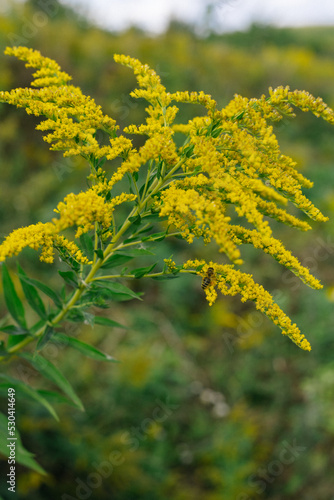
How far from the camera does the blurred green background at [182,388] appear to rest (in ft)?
11.4

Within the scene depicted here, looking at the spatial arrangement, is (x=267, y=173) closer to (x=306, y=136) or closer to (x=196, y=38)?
(x=306, y=136)

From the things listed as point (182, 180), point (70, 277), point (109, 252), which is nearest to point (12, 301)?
point (70, 277)

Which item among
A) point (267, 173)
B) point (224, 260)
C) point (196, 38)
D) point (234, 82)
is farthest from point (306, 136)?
point (267, 173)

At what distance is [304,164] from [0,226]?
24.4ft

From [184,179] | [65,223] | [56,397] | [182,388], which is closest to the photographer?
[65,223]

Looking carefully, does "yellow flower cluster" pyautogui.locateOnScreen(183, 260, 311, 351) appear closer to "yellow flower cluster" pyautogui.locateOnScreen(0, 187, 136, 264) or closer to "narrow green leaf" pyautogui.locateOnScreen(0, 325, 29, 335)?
"yellow flower cluster" pyautogui.locateOnScreen(0, 187, 136, 264)

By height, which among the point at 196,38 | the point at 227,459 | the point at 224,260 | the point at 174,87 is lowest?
the point at 227,459

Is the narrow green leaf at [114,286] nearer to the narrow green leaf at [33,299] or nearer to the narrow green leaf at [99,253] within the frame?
the narrow green leaf at [99,253]

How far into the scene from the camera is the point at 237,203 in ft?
4.85

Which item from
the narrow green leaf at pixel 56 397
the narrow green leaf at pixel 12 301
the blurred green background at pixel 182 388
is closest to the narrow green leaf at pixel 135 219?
the narrow green leaf at pixel 12 301

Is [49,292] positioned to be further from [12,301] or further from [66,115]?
[66,115]

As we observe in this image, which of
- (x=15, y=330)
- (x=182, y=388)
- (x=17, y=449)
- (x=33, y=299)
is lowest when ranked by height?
(x=182, y=388)

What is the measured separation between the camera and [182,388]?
467 centimetres

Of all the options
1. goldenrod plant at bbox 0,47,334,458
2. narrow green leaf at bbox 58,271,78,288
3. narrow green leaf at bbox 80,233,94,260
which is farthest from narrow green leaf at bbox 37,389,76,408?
narrow green leaf at bbox 80,233,94,260
